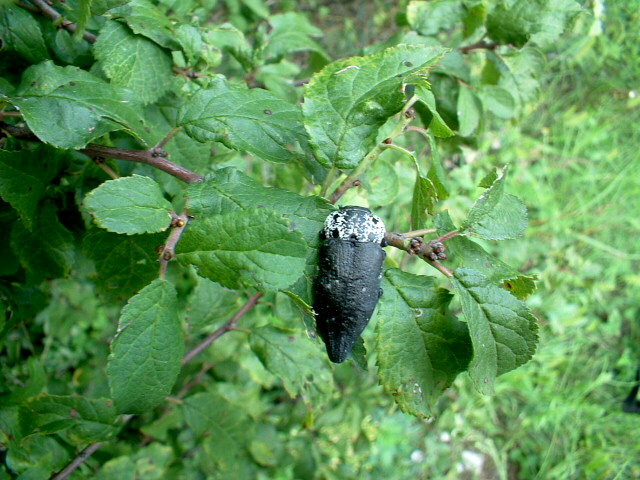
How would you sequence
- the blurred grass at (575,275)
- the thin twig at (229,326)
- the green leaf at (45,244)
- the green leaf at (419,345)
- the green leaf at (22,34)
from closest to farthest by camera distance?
the green leaf at (419,345) < the green leaf at (22,34) < the green leaf at (45,244) < the thin twig at (229,326) < the blurred grass at (575,275)

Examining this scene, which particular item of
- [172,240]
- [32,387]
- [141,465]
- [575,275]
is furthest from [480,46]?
[575,275]

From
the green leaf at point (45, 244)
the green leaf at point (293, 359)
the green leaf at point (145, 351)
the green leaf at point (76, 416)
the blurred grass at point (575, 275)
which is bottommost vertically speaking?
the blurred grass at point (575, 275)

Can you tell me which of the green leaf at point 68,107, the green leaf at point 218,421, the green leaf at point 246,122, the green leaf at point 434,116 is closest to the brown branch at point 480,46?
the green leaf at point 434,116

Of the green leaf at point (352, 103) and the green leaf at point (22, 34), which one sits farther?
the green leaf at point (22, 34)

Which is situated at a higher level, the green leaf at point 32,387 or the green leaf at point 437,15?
the green leaf at point 437,15

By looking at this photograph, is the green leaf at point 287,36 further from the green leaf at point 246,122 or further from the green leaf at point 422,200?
the green leaf at point 422,200

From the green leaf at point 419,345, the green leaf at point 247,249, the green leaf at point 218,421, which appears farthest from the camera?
the green leaf at point 218,421

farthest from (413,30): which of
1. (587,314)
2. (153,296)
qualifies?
(587,314)
